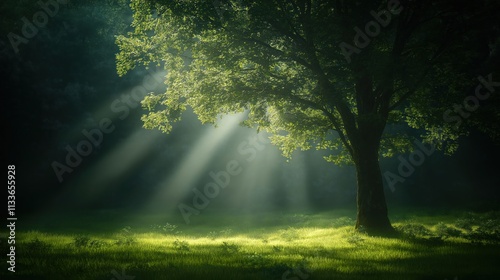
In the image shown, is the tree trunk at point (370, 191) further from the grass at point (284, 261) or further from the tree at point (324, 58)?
the grass at point (284, 261)

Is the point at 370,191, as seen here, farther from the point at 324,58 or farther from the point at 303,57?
the point at 303,57

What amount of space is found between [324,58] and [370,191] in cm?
713

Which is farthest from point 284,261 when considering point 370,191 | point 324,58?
point 324,58

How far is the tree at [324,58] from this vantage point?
16.9m

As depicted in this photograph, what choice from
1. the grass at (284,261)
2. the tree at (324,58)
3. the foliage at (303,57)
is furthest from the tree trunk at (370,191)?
the grass at (284,261)

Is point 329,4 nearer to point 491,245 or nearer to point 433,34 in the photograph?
point 433,34

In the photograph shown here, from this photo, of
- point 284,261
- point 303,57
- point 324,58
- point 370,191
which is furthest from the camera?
point 303,57

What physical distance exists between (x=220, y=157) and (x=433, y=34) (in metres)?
31.4

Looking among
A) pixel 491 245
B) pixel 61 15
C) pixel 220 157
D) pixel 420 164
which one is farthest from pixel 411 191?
pixel 61 15

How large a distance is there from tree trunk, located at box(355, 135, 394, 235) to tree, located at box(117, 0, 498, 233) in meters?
0.05

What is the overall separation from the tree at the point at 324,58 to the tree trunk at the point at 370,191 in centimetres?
5

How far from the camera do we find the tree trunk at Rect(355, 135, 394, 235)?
61.8ft

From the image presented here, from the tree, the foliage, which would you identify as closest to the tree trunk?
the tree

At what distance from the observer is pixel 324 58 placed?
1933cm
